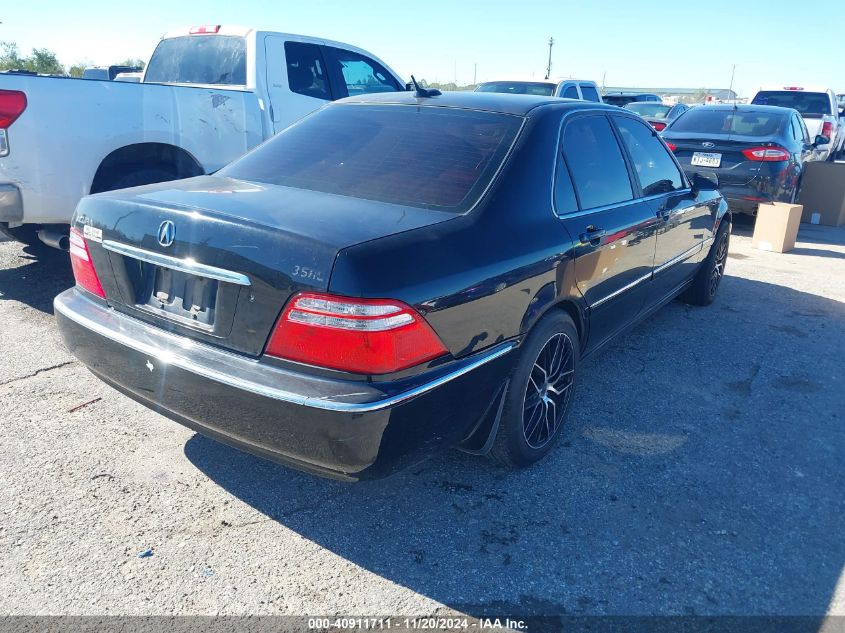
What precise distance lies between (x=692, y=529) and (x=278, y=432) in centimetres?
174

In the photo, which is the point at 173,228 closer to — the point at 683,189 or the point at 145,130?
the point at 145,130

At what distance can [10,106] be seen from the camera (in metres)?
4.14

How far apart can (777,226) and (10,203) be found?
25.8 feet

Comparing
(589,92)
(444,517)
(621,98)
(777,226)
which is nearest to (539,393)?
(444,517)

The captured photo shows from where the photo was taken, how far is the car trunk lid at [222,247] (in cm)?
217

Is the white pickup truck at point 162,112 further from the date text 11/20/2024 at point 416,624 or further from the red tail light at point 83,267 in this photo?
the date text 11/20/2024 at point 416,624

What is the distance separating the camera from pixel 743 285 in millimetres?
6484

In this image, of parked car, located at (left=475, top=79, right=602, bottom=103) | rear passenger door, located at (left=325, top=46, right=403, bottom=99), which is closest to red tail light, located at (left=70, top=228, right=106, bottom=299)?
rear passenger door, located at (left=325, top=46, right=403, bottom=99)

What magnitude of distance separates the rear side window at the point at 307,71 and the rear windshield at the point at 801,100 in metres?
11.9

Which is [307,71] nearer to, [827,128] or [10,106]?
[10,106]

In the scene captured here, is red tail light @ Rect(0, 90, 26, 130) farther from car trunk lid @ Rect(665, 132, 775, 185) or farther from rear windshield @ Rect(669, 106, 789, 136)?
rear windshield @ Rect(669, 106, 789, 136)

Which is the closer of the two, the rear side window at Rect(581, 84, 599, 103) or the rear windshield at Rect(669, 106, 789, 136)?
the rear windshield at Rect(669, 106, 789, 136)

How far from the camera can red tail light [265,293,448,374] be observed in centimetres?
209

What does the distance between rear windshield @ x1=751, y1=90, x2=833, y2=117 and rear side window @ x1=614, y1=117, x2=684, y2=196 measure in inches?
478
